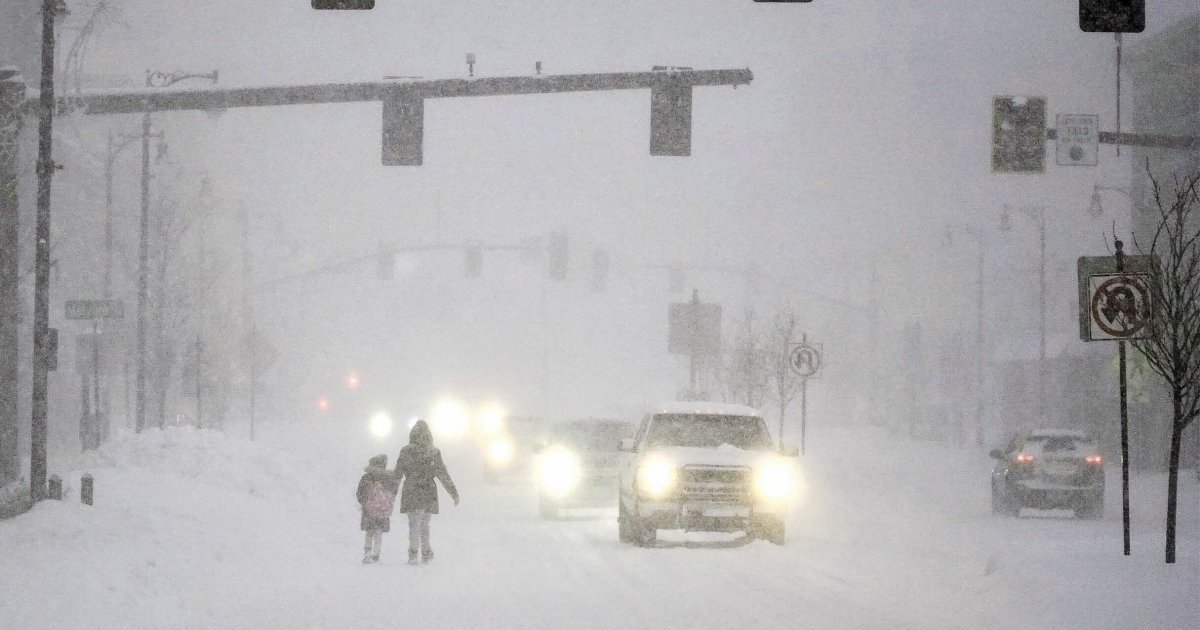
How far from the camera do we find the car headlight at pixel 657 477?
19.4 metres

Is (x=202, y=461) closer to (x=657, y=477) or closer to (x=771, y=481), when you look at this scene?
(x=657, y=477)

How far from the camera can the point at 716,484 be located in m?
19.4

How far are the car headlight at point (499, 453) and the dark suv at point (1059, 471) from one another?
1533cm

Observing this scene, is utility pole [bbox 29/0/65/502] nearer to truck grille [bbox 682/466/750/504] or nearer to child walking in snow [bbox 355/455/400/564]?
child walking in snow [bbox 355/455/400/564]

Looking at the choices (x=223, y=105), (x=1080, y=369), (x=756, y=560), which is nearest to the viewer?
(x=756, y=560)

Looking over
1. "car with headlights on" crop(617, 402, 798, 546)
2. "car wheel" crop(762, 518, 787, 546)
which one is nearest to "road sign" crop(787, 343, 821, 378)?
"car with headlights on" crop(617, 402, 798, 546)

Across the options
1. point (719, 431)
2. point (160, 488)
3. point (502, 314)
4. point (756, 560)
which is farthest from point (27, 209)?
point (502, 314)

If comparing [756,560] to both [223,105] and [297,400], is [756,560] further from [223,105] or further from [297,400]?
[297,400]

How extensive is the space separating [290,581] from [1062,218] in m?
159

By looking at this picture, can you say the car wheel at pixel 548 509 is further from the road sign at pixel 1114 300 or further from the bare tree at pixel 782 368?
the road sign at pixel 1114 300

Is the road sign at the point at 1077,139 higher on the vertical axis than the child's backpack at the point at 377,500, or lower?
higher

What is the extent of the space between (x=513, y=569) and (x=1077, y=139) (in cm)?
1284

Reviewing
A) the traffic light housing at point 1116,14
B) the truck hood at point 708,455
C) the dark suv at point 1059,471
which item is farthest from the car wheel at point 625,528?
the traffic light housing at point 1116,14

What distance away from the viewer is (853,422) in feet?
350
